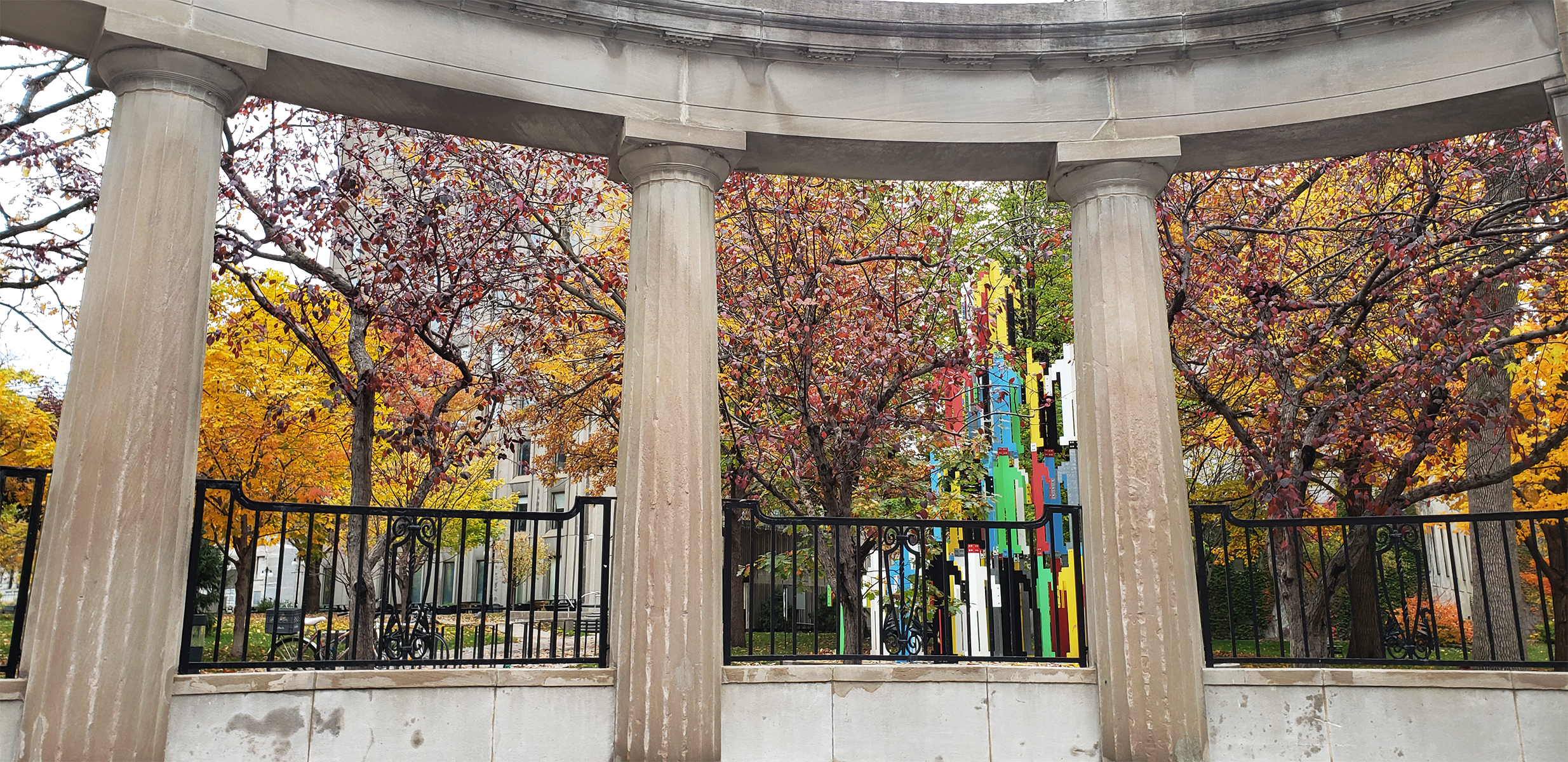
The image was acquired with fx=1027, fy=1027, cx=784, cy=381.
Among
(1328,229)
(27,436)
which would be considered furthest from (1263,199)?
(27,436)

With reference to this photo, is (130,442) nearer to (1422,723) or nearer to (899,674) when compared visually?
(899,674)

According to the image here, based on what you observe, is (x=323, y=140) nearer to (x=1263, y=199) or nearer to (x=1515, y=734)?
(x=1263, y=199)

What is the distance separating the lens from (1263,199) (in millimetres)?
18250

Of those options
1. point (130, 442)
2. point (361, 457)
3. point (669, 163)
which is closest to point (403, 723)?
point (130, 442)

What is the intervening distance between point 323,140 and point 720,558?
503 inches

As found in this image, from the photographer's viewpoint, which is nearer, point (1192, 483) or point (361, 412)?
point (361, 412)

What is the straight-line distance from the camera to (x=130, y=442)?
7.88 meters

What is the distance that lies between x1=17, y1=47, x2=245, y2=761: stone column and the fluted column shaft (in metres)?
3.58

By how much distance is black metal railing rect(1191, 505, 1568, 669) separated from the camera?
31.6 feet

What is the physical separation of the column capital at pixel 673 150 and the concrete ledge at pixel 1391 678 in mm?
6792

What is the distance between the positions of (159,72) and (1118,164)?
8779 mm

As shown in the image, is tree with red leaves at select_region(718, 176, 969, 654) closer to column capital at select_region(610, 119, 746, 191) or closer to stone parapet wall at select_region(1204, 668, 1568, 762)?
column capital at select_region(610, 119, 746, 191)

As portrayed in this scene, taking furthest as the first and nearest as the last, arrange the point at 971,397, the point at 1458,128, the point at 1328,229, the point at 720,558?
the point at 971,397 < the point at 1328,229 < the point at 1458,128 < the point at 720,558

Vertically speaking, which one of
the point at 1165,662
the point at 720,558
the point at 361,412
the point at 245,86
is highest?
the point at 245,86
